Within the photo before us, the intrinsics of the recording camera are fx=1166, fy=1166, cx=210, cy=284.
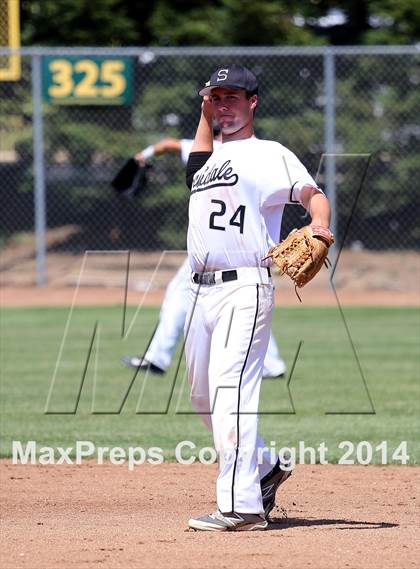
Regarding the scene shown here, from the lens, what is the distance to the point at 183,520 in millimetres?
5461

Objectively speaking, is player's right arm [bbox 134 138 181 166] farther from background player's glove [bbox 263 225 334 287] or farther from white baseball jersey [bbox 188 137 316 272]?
background player's glove [bbox 263 225 334 287]

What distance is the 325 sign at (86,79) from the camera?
16.5m

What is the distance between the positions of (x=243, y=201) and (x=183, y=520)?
155 cm

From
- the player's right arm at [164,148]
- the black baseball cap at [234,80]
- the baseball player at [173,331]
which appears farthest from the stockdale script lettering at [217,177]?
the player's right arm at [164,148]

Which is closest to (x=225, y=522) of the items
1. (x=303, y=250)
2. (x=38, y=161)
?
(x=303, y=250)

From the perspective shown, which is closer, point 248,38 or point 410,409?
point 410,409

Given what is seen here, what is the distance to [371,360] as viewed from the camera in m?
11.3

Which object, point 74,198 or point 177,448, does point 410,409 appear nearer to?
point 177,448

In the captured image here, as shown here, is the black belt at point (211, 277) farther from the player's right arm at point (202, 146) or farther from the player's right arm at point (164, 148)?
the player's right arm at point (164, 148)

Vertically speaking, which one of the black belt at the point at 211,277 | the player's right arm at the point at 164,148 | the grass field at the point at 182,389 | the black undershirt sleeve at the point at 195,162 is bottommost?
the grass field at the point at 182,389

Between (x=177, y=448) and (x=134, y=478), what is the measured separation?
2.92 feet

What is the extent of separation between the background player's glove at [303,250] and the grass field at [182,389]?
2.64 metres

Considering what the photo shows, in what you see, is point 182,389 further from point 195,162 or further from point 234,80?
point 234,80

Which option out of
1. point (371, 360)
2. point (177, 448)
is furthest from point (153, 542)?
point (371, 360)
